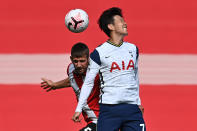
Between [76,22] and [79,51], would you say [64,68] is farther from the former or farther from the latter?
[79,51]

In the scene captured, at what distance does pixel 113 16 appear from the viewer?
408 centimetres

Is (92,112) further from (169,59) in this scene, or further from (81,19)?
(169,59)

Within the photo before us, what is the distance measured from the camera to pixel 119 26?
3994mm

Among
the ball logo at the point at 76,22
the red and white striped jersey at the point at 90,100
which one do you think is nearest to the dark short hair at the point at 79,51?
the red and white striped jersey at the point at 90,100

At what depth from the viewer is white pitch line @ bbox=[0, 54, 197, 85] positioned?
6.55m

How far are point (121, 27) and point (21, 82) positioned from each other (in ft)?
10.0

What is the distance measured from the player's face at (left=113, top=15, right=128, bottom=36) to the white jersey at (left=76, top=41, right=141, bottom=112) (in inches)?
5.3

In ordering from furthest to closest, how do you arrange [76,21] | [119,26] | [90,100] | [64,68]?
[64,68], [76,21], [90,100], [119,26]

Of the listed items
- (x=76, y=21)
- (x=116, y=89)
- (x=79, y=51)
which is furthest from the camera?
(x=76, y=21)

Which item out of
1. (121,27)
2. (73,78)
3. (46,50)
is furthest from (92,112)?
(46,50)

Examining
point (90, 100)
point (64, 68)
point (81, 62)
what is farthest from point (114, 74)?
point (64, 68)

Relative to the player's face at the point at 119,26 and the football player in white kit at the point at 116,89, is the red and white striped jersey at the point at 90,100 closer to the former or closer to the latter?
the football player in white kit at the point at 116,89

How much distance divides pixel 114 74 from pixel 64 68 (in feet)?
9.20

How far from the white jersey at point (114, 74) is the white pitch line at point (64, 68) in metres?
2.64
